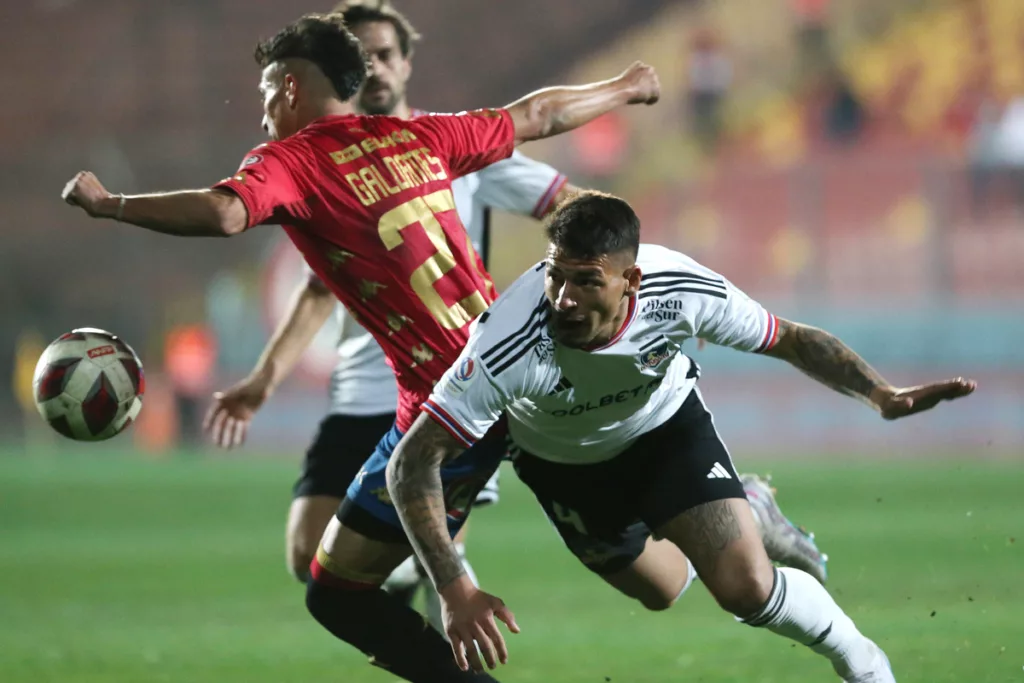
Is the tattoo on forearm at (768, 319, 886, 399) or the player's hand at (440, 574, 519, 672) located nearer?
the player's hand at (440, 574, 519, 672)

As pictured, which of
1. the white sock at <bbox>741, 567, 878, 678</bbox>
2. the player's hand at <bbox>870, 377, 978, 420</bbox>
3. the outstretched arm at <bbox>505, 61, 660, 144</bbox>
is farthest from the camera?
the outstretched arm at <bbox>505, 61, 660, 144</bbox>

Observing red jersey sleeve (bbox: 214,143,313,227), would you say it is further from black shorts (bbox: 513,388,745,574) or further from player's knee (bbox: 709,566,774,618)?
player's knee (bbox: 709,566,774,618)

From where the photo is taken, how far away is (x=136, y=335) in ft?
74.8

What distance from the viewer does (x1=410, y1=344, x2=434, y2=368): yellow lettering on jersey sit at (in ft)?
15.8

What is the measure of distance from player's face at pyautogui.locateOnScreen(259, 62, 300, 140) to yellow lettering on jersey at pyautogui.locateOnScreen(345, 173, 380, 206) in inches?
14.6

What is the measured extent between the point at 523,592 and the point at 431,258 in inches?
195

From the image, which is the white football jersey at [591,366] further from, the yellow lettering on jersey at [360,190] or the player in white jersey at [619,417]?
the yellow lettering on jersey at [360,190]

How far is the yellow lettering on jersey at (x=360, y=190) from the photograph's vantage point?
4.75 m

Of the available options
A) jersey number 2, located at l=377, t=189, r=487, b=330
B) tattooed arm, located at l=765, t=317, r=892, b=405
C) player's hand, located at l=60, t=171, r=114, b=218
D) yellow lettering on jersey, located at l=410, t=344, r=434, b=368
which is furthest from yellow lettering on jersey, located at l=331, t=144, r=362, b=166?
tattooed arm, located at l=765, t=317, r=892, b=405

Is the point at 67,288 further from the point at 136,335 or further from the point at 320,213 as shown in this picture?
the point at 320,213

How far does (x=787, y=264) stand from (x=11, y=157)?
12638 mm

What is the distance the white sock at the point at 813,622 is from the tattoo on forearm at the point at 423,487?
107 centimetres

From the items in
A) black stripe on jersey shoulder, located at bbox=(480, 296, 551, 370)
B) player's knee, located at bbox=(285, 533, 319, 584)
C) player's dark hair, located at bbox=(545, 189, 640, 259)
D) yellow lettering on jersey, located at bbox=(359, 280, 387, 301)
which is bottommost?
player's knee, located at bbox=(285, 533, 319, 584)

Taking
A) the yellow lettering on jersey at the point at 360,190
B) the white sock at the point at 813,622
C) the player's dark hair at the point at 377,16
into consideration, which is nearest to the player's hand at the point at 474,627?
the white sock at the point at 813,622
